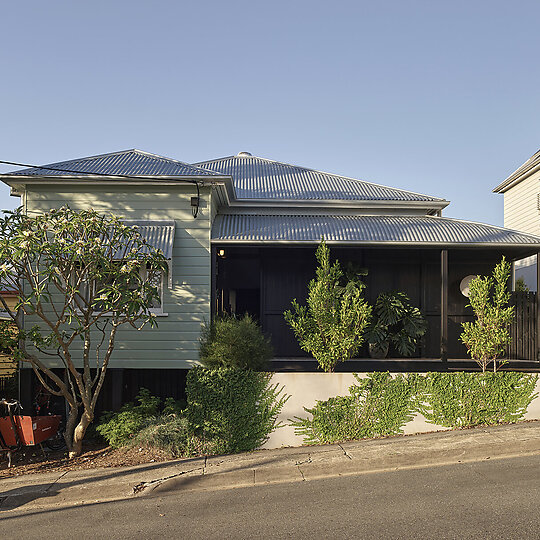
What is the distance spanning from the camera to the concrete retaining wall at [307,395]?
10945 mm

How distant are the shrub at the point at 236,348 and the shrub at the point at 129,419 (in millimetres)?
1269

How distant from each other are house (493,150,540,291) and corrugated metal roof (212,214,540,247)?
16.4 ft

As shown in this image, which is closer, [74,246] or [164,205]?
[74,246]

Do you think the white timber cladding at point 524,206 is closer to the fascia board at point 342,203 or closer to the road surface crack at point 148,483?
the fascia board at point 342,203

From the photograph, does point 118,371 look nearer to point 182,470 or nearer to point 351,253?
point 182,470

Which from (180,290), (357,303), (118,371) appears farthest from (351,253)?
(118,371)

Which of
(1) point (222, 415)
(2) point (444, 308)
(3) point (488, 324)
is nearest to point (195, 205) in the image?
(1) point (222, 415)

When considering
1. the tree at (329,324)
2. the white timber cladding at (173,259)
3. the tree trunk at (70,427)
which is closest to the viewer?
the tree trunk at (70,427)

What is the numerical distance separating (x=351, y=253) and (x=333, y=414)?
4.40 meters

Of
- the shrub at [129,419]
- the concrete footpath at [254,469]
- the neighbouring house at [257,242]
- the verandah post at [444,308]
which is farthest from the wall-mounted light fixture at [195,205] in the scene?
the verandah post at [444,308]

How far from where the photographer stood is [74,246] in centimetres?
962

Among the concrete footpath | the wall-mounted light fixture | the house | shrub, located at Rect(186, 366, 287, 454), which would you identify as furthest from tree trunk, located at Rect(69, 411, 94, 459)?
the house

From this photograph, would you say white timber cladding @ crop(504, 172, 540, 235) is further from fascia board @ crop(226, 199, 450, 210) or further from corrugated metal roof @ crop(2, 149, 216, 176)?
corrugated metal roof @ crop(2, 149, 216, 176)

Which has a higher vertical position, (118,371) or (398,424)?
(118,371)
